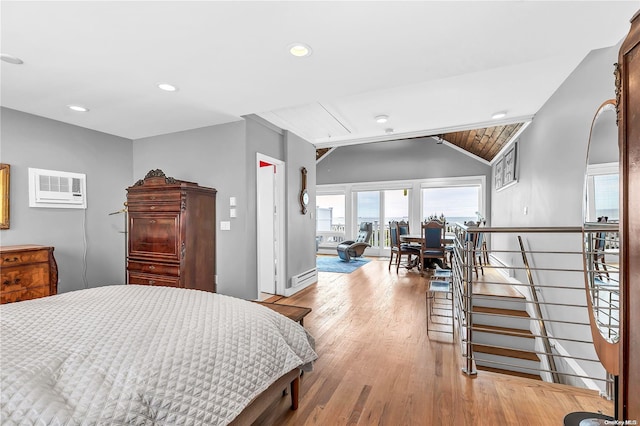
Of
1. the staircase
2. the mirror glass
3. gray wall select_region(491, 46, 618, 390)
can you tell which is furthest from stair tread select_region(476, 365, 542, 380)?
the mirror glass

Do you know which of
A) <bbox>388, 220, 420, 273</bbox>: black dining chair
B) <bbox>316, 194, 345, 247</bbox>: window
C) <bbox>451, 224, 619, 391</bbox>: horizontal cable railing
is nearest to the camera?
<bbox>451, 224, 619, 391</bbox>: horizontal cable railing

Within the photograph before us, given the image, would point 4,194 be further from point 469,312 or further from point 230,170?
point 469,312

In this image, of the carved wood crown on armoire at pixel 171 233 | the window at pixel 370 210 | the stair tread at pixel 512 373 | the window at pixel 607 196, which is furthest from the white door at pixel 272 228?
the window at pixel 370 210

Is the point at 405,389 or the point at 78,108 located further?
the point at 78,108

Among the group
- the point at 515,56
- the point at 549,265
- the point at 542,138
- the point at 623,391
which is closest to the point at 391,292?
the point at 549,265

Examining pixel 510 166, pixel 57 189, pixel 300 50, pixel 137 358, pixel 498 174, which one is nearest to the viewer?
pixel 137 358

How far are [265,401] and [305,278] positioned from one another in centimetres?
326

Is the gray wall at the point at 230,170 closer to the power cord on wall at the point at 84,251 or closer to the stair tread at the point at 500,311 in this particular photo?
the power cord on wall at the point at 84,251

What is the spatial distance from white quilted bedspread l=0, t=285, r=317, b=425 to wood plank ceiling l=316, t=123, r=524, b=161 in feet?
15.8

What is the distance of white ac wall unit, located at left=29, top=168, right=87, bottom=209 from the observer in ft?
10.8

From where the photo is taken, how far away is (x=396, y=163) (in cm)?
791

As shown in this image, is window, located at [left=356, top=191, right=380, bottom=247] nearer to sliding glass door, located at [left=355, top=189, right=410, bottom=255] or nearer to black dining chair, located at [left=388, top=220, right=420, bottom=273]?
sliding glass door, located at [left=355, top=189, right=410, bottom=255]

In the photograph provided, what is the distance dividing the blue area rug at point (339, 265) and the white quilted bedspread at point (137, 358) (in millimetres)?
4532

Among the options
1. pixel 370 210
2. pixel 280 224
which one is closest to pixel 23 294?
pixel 280 224
